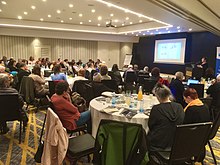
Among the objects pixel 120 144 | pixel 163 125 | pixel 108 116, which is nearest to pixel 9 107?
pixel 108 116

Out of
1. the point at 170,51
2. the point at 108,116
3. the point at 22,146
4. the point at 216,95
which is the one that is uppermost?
the point at 170,51

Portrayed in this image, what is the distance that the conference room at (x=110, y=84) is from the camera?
2307mm

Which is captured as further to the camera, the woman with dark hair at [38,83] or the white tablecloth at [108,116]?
the woman with dark hair at [38,83]

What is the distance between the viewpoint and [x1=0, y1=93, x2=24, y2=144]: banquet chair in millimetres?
3449

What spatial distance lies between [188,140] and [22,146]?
9.21ft

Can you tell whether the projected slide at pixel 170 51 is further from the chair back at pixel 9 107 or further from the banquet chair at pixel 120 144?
the banquet chair at pixel 120 144

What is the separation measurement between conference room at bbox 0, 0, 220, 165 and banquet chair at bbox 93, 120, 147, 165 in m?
0.01

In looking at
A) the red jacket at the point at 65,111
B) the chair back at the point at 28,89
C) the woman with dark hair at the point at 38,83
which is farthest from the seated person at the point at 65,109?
the woman with dark hair at the point at 38,83

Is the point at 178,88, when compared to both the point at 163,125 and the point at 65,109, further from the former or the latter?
the point at 65,109

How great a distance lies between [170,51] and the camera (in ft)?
43.8

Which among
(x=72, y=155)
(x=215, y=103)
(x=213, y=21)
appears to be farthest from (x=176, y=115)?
(x=213, y=21)

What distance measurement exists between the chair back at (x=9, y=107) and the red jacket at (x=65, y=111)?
955 millimetres

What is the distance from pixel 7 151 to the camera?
3346 mm

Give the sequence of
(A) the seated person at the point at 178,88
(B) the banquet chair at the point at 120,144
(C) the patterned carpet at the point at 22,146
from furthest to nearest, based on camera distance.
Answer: (A) the seated person at the point at 178,88 → (C) the patterned carpet at the point at 22,146 → (B) the banquet chair at the point at 120,144
